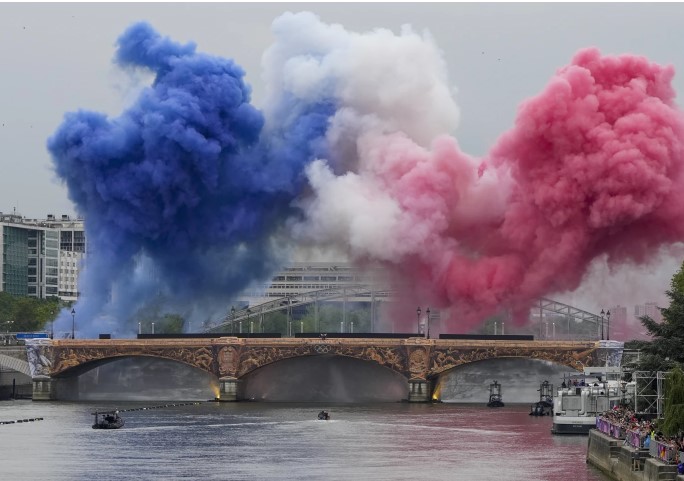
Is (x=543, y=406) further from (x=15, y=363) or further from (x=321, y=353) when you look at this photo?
(x=15, y=363)

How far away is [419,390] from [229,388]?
19776mm

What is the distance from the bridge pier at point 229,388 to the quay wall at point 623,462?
74146mm

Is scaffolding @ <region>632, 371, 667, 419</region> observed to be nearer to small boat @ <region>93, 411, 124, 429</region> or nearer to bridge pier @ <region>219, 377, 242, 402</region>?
small boat @ <region>93, 411, 124, 429</region>

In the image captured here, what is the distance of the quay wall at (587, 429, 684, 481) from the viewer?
7950cm

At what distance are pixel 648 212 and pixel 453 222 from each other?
75.5 ft

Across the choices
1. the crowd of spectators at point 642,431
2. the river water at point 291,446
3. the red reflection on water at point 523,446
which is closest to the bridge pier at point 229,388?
the river water at point 291,446

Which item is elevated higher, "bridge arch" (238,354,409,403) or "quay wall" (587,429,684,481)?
"bridge arch" (238,354,409,403)

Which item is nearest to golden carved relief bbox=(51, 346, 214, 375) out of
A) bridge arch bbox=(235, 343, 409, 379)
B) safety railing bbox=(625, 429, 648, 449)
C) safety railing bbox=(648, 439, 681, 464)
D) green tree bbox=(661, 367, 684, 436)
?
bridge arch bbox=(235, 343, 409, 379)

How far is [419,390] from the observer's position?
176 m

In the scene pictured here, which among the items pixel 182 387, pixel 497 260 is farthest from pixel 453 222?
pixel 182 387

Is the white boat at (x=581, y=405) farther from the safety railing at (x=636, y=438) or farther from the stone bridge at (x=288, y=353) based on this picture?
the safety railing at (x=636, y=438)

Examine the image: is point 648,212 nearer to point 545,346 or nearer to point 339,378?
point 545,346

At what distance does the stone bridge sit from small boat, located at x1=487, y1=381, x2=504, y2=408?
6.35 meters

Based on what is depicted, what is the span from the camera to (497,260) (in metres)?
172
